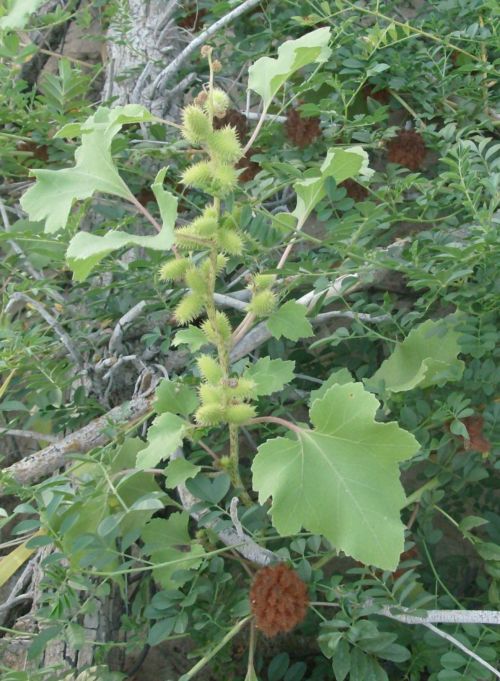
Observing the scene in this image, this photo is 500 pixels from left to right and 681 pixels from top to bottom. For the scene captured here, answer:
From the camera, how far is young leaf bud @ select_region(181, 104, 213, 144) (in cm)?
116

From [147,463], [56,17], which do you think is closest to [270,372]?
[147,463]

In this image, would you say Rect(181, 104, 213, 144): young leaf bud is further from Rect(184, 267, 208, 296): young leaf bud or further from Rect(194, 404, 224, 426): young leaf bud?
Rect(194, 404, 224, 426): young leaf bud

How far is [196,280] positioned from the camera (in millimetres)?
1210

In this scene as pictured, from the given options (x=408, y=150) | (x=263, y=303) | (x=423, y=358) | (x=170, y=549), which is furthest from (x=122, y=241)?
(x=408, y=150)

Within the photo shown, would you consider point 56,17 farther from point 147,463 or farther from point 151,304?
point 147,463

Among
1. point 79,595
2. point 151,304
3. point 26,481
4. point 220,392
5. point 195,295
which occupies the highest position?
point 195,295

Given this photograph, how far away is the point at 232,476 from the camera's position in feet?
4.61

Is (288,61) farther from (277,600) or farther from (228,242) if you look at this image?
(277,600)

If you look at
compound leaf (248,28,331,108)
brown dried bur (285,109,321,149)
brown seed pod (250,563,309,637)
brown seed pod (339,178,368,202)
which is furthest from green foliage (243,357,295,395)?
brown dried bur (285,109,321,149)

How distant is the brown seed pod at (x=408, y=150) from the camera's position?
1842mm

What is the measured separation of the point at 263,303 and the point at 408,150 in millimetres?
742

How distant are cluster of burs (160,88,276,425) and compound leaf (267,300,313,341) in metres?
0.09

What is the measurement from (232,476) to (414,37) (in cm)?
111

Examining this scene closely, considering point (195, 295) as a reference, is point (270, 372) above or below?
below
